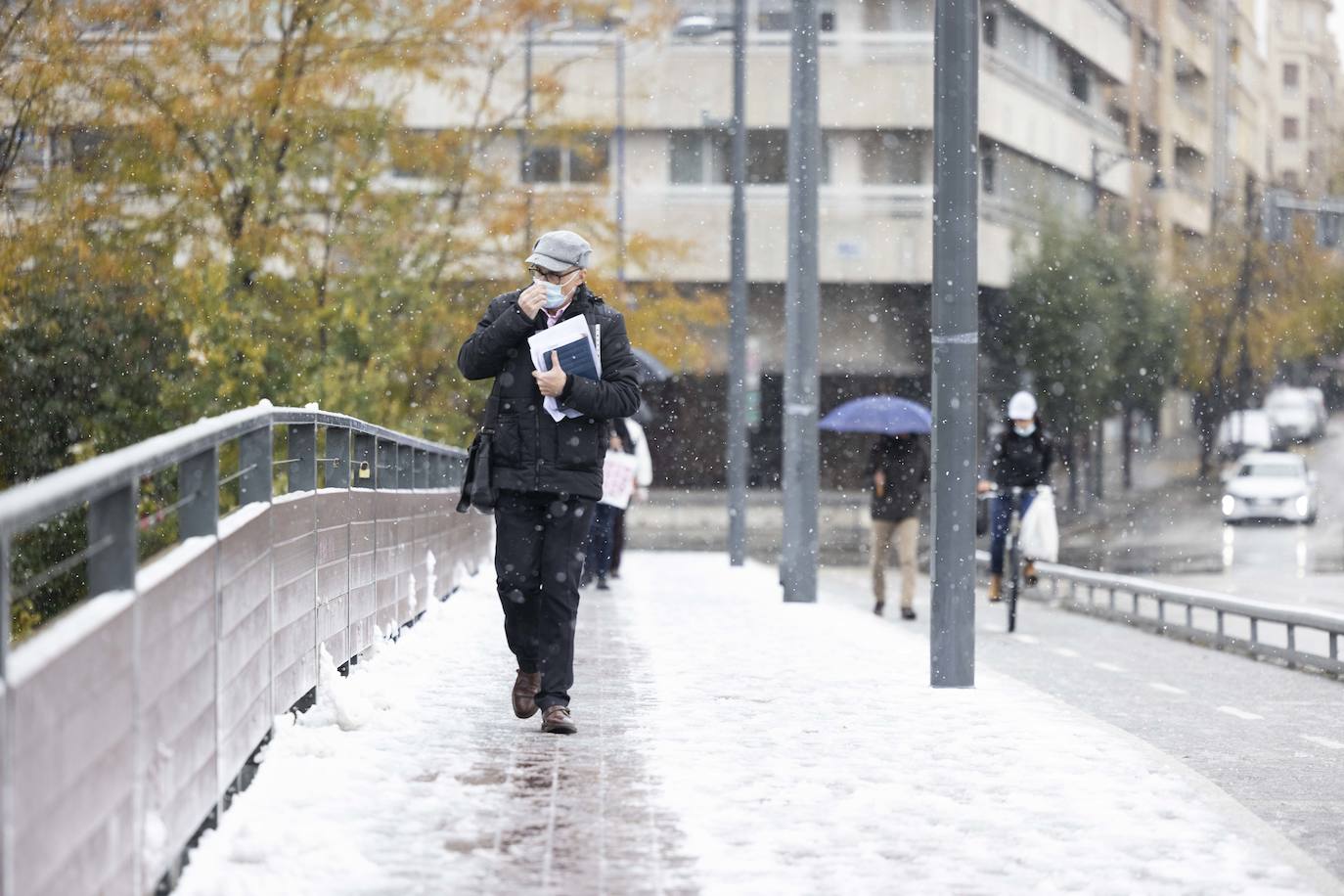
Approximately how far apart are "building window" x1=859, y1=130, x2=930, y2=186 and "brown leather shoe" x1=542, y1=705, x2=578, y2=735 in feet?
148

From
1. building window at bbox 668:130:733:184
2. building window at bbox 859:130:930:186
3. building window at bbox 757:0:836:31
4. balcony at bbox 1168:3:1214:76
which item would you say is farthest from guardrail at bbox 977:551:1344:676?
balcony at bbox 1168:3:1214:76

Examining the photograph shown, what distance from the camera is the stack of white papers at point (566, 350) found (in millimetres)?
8266

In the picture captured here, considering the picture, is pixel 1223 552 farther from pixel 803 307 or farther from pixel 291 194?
pixel 803 307

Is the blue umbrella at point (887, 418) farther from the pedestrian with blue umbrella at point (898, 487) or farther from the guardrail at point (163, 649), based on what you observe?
the guardrail at point (163, 649)

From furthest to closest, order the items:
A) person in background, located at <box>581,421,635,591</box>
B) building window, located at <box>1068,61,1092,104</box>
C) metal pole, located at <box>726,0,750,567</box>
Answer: building window, located at <box>1068,61,1092,104</box>, metal pole, located at <box>726,0,750,567</box>, person in background, located at <box>581,421,635,591</box>

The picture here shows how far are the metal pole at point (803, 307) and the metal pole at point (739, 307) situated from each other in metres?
7.11

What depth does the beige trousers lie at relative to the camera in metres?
18.2

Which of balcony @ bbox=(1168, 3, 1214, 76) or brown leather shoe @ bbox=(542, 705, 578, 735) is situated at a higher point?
balcony @ bbox=(1168, 3, 1214, 76)

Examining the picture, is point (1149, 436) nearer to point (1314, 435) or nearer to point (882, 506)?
point (1314, 435)

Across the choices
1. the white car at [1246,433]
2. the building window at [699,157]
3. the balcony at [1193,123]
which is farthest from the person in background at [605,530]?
the balcony at [1193,123]

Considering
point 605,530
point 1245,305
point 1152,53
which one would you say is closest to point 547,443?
point 605,530

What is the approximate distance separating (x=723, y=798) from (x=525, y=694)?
1871 millimetres

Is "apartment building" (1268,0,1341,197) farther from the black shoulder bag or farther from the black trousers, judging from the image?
the black shoulder bag

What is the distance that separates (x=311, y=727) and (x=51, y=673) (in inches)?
160
